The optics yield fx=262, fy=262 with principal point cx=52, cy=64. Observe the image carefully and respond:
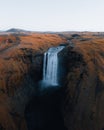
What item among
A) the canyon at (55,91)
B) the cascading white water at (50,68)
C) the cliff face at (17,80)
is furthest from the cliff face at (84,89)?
the cliff face at (17,80)

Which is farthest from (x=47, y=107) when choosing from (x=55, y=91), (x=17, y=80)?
(x=17, y=80)

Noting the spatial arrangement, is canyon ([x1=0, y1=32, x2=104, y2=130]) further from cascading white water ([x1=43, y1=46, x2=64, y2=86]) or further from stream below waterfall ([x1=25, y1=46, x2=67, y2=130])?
cascading white water ([x1=43, y1=46, x2=64, y2=86])

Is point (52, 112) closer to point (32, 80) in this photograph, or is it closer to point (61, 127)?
point (61, 127)

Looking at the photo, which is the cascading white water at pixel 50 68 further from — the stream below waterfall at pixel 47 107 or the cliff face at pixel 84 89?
the cliff face at pixel 84 89

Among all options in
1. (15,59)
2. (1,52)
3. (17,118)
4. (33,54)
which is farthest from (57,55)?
(17,118)

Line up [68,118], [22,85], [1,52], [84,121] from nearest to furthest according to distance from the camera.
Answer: [84,121]
[68,118]
[22,85]
[1,52]

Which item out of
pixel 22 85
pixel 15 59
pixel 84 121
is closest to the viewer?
pixel 84 121
